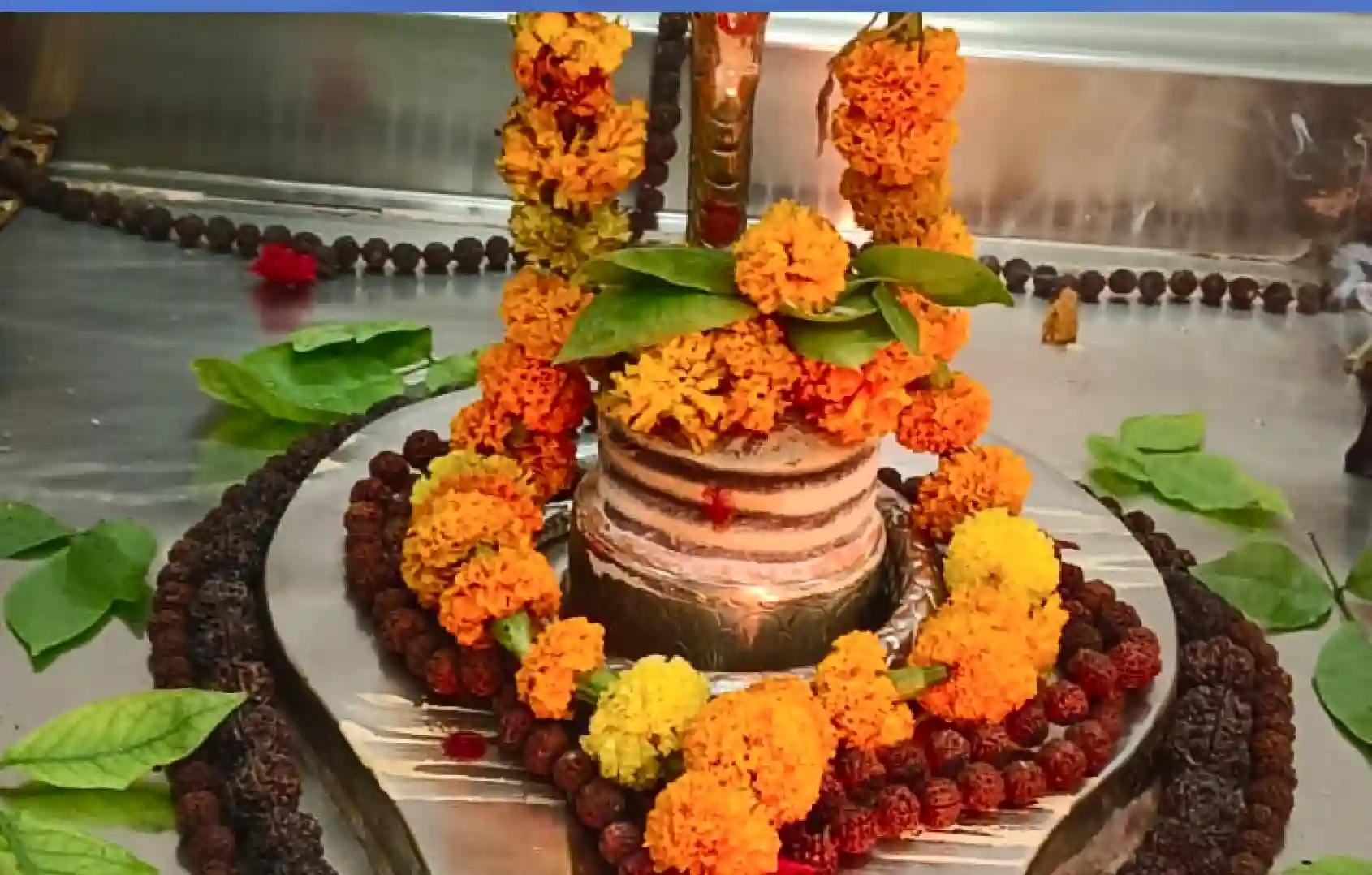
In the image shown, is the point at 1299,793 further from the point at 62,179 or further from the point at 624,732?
the point at 62,179

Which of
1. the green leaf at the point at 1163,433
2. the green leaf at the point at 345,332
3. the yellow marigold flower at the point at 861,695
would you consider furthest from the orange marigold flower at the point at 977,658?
the green leaf at the point at 345,332

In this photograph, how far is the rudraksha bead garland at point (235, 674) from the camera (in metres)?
0.62

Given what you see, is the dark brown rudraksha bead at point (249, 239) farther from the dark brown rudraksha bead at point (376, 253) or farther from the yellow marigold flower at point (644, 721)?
the yellow marigold flower at point (644, 721)

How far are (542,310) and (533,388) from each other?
4 centimetres

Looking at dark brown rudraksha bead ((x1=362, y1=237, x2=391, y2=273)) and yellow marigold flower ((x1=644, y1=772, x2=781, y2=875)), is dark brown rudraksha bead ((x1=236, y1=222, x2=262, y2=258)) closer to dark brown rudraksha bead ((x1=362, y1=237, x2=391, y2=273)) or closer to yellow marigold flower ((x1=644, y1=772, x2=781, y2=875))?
dark brown rudraksha bead ((x1=362, y1=237, x2=391, y2=273))

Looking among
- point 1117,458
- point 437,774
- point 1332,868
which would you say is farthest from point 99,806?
point 1117,458

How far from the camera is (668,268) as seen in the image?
2.00 ft

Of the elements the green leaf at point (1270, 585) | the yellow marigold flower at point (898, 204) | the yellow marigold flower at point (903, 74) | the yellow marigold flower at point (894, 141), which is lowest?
the green leaf at point (1270, 585)

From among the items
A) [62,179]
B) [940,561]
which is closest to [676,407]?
[940,561]

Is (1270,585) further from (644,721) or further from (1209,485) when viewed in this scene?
(644,721)

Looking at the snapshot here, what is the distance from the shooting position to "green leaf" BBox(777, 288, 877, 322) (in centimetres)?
60

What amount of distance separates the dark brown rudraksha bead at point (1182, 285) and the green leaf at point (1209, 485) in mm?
215

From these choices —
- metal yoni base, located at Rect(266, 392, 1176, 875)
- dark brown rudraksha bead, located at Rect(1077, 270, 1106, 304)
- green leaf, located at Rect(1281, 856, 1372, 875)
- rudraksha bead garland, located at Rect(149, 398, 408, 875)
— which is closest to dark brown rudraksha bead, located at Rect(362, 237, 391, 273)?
rudraksha bead garland, located at Rect(149, 398, 408, 875)

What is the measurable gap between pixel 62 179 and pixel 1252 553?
0.81 meters
